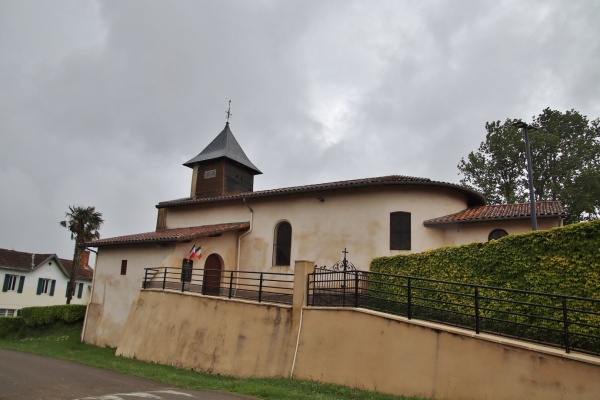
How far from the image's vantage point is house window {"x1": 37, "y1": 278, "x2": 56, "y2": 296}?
39.9 metres

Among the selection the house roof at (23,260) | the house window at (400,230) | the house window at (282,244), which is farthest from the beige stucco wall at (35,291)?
the house window at (400,230)

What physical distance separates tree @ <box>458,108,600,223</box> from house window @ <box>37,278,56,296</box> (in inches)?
1464

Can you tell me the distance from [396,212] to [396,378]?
892cm

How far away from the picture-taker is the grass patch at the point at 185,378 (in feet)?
29.1

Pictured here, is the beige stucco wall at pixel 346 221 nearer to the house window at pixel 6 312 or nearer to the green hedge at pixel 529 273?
the green hedge at pixel 529 273

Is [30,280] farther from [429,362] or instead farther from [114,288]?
[429,362]

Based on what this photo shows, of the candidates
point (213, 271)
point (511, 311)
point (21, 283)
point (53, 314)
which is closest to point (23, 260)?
point (21, 283)

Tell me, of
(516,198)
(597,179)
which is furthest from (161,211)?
(597,179)

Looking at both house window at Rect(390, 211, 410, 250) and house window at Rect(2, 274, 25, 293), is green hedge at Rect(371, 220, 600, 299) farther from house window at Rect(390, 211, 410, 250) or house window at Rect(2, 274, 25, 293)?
house window at Rect(2, 274, 25, 293)

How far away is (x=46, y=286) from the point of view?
40594 millimetres

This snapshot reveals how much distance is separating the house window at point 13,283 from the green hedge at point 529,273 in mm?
36388

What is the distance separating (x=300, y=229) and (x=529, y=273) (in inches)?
411

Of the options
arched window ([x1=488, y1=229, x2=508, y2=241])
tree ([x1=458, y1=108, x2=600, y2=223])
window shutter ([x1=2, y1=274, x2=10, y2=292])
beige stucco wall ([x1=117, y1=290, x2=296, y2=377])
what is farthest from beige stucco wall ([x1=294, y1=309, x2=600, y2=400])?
window shutter ([x1=2, y1=274, x2=10, y2=292])

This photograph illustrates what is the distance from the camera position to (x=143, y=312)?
17125 millimetres
